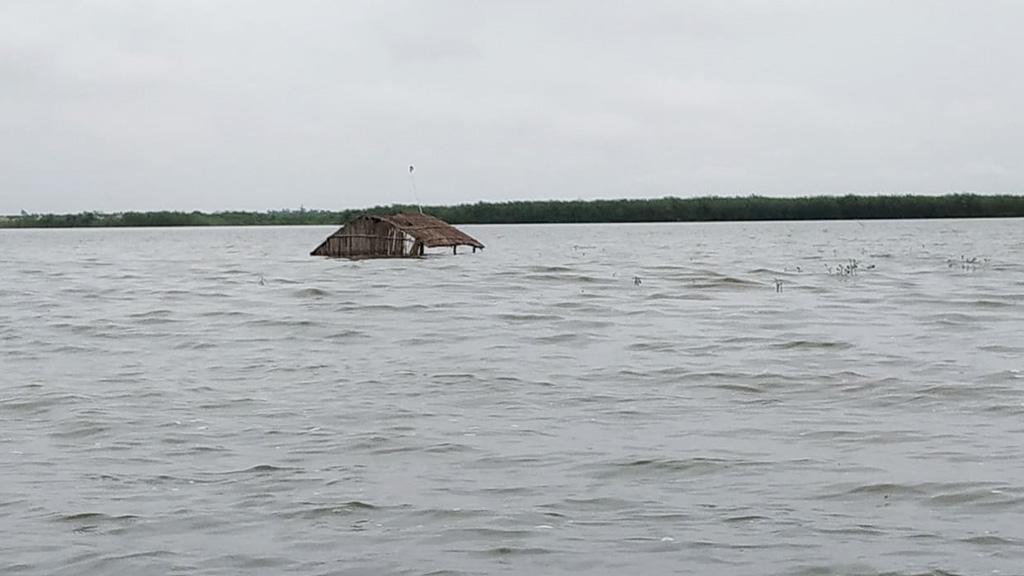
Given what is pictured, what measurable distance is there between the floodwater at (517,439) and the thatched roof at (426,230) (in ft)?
60.7

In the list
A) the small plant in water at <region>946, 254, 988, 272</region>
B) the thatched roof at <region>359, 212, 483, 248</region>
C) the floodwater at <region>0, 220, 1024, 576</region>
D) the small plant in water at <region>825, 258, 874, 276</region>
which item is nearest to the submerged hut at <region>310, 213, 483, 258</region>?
the thatched roof at <region>359, 212, 483, 248</region>

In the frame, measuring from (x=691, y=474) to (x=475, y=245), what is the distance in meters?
37.1

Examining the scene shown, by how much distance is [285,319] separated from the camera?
74.8 feet

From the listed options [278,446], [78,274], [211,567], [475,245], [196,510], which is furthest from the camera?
[475,245]

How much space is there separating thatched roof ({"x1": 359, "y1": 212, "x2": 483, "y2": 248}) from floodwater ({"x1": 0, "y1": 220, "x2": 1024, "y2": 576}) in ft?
60.7

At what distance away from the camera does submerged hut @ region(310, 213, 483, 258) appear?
43031mm

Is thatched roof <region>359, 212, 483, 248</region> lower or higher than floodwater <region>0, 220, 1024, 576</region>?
higher

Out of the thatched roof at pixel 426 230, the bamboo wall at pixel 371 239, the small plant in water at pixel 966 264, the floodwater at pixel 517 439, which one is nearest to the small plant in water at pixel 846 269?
the small plant in water at pixel 966 264

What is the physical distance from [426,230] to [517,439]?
112 ft

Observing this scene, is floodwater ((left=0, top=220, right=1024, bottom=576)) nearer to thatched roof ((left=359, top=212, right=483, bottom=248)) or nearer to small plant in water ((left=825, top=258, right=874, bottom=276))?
small plant in water ((left=825, top=258, right=874, bottom=276))

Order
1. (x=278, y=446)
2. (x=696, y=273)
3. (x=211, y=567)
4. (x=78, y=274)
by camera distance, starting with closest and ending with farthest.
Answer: (x=211, y=567)
(x=278, y=446)
(x=696, y=273)
(x=78, y=274)

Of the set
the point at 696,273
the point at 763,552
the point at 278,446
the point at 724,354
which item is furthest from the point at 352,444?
the point at 696,273

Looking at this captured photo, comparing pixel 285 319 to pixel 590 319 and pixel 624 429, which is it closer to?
pixel 590 319

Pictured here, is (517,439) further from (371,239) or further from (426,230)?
(426,230)
